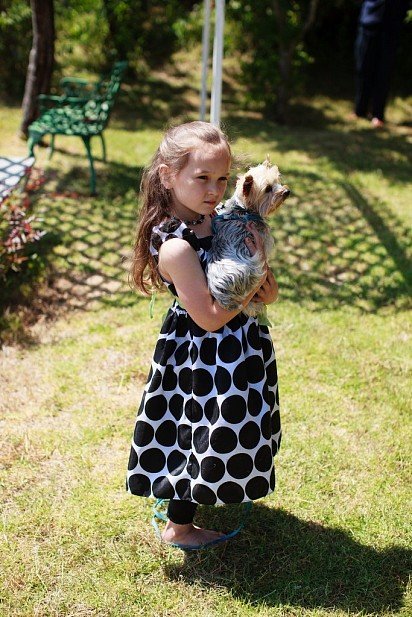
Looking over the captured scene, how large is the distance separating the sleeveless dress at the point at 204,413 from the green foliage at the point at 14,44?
22.9 feet

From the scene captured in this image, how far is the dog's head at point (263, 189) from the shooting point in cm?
184

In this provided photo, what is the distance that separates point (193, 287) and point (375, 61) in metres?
6.23

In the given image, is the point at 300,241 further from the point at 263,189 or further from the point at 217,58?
the point at 263,189

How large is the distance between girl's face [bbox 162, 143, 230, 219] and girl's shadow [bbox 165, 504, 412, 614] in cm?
122

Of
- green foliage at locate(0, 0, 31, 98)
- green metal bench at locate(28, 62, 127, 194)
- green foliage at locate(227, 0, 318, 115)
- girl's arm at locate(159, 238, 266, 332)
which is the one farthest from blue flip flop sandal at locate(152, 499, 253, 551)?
green foliage at locate(0, 0, 31, 98)

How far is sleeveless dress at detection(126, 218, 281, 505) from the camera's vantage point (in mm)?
1988

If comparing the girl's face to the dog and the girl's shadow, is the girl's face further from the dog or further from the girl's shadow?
the girl's shadow

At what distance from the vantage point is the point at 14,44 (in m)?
8.09

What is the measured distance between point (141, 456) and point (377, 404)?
4.88 ft

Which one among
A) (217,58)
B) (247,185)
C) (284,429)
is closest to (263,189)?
(247,185)

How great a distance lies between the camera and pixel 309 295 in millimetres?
4238

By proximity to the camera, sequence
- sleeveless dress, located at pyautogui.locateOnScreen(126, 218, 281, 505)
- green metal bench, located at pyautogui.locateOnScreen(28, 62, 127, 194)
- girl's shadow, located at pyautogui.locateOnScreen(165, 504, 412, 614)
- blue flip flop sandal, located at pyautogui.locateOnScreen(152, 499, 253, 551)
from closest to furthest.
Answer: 1. sleeveless dress, located at pyautogui.locateOnScreen(126, 218, 281, 505)
2. girl's shadow, located at pyautogui.locateOnScreen(165, 504, 412, 614)
3. blue flip flop sandal, located at pyautogui.locateOnScreen(152, 499, 253, 551)
4. green metal bench, located at pyautogui.locateOnScreen(28, 62, 127, 194)

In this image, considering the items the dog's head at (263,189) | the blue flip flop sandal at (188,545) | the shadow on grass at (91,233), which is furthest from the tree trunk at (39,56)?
the dog's head at (263,189)

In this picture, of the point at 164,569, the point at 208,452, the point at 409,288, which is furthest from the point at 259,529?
the point at 409,288
